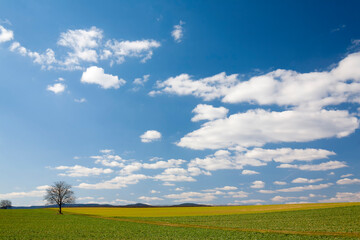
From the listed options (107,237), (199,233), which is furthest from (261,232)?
(107,237)

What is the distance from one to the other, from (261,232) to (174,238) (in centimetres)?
1357

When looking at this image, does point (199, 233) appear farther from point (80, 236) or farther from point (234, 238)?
point (80, 236)

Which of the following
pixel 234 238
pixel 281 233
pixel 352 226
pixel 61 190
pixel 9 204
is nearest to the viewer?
pixel 234 238

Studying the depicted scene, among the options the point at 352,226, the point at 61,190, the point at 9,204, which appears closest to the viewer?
the point at 352,226

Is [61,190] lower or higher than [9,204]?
higher

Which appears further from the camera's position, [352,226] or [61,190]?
[61,190]

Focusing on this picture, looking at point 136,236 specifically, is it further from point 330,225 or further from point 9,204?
point 9,204

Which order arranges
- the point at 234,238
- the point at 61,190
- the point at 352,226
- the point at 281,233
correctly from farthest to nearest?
the point at 61,190
the point at 352,226
the point at 281,233
the point at 234,238

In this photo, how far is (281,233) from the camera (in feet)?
131

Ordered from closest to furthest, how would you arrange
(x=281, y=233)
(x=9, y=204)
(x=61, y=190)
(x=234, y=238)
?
(x=234, y=238)
(x=281, y=233)
(x=61, y=190)
(x=9, y=204)

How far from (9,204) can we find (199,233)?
169 metres

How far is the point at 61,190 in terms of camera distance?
102750mm

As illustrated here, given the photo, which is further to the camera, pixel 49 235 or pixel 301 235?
pixel 49 235

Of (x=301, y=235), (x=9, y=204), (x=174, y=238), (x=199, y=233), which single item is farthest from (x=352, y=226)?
(x=9, y=204)
